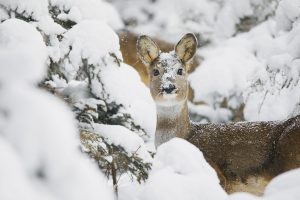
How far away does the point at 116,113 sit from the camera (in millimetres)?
5277

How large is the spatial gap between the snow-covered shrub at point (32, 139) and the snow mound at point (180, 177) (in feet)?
3.19

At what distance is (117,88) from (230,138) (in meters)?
1.40

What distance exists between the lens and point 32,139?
5.52 feet

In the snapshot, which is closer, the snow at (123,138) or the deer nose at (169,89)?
the snow at (123,138)

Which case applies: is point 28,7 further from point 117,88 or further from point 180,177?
point 180,177

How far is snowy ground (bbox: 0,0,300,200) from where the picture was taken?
1.71 m

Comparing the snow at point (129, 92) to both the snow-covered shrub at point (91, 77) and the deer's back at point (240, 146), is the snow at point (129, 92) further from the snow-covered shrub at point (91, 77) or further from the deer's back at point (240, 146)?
the deer's back at point (240, 146)

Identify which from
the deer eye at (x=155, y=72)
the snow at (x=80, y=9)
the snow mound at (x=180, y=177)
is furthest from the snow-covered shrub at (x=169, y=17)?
the snow mound at (x=180, y=177)

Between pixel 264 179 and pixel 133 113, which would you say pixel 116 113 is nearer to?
pixel 133 113

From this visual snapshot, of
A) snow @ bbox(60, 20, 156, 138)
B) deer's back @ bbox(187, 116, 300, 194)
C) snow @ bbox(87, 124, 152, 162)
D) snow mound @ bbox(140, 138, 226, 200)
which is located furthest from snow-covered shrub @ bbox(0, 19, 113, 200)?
deer's back @ bbox(187, 116, 300, 194)

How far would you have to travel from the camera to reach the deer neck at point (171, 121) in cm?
647

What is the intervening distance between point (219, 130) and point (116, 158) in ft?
→ 5.95

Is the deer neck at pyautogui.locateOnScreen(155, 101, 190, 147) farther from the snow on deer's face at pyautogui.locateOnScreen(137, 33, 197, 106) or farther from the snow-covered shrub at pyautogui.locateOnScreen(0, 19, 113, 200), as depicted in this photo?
the snow-covered shrub at pyautogui.locateOnScreen(0, 19, 113, 200)

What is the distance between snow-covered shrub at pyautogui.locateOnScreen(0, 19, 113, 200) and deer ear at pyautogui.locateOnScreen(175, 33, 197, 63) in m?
5.31
